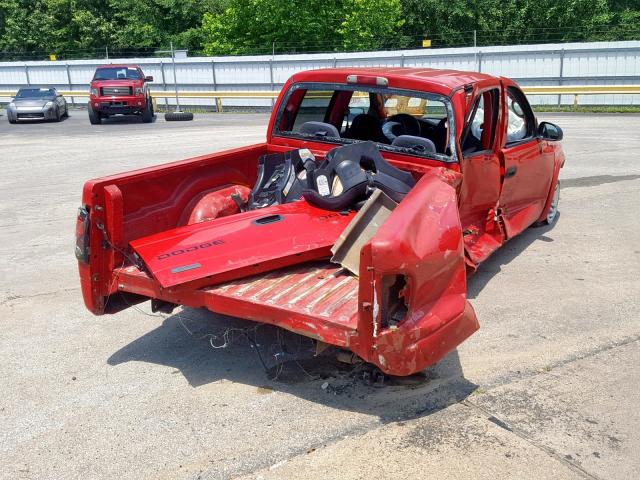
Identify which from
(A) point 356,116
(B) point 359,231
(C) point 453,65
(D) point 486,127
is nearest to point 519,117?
(D) point 486,127

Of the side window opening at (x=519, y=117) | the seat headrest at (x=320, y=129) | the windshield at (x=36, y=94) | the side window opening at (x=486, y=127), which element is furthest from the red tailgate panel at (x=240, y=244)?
the windshield at (x=36, y=94)

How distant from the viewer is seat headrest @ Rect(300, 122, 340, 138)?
6078 millimetres

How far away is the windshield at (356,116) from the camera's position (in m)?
6.07

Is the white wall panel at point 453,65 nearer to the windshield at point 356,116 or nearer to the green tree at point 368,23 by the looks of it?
the green tree at point 368,23

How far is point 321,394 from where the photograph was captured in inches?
166

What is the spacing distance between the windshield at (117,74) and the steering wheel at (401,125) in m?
18.6

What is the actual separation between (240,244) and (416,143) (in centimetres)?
181

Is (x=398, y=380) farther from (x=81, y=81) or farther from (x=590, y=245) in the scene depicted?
(x=81, y=81)

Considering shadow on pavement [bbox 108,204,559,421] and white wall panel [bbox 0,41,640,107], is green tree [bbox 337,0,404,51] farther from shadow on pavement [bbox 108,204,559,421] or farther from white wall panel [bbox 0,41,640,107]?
shadow on pavement [bbox 108,204,559,421]

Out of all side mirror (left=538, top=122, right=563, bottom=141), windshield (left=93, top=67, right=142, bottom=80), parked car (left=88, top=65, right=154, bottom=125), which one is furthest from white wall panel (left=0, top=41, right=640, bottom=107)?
side mirror (left=538, top=122, right=563, bottom=141)

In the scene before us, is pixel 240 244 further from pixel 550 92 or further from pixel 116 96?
pixel 550 92

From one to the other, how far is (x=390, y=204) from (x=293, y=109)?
2.03m

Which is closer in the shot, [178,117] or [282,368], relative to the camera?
[282,368]

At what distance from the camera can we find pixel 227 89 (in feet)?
95.2
